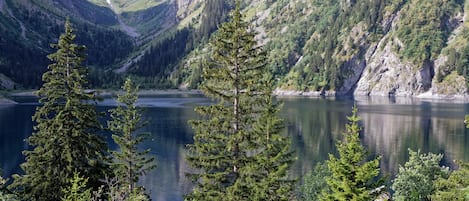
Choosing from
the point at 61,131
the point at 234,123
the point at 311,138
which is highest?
the point at 234,123

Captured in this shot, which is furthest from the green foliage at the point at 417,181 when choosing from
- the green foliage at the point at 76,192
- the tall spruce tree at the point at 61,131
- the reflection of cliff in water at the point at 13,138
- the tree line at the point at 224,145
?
the reflection of cliff in water at the point at 13,138

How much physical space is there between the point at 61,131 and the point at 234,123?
11351 millimetres

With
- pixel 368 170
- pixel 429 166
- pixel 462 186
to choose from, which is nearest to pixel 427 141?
pixel 429 166

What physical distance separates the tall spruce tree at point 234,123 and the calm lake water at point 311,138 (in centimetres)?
3374

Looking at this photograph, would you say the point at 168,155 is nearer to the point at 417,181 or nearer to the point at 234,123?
the point at 417,181

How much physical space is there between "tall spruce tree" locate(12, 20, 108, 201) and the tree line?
→ 6 cm

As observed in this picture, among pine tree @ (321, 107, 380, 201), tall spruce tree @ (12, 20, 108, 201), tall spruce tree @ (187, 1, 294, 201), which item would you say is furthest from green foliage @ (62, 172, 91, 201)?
pine tree @ (321, 107, 380, 201)

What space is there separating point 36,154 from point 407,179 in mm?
30041

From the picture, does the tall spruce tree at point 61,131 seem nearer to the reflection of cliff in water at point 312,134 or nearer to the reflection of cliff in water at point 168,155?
the reflection of cliff in water at point 168,155

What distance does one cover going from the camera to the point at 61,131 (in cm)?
2864

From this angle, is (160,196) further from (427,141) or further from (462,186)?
(427,141)

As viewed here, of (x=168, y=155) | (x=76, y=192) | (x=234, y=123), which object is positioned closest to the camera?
(x=76, y=192)

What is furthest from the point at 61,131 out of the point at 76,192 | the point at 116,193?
the point at 116,193

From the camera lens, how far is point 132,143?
3347 cm
